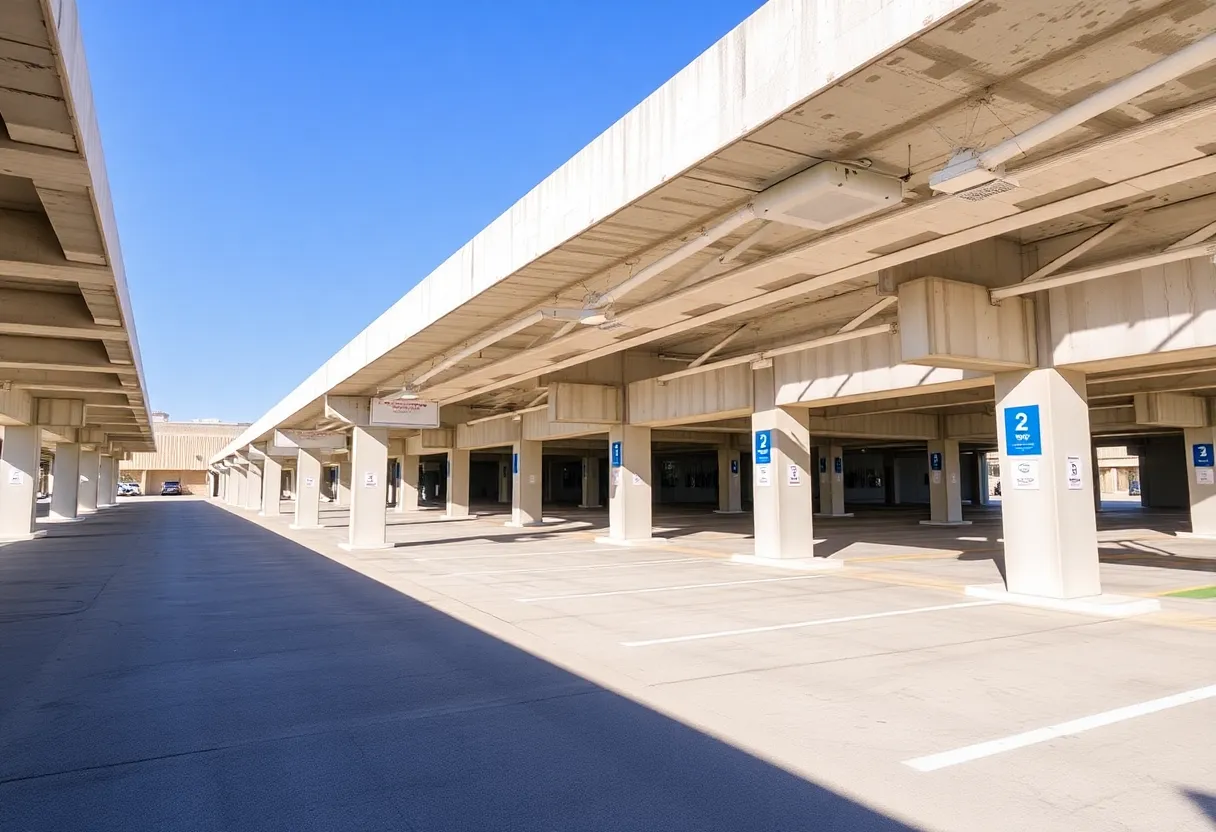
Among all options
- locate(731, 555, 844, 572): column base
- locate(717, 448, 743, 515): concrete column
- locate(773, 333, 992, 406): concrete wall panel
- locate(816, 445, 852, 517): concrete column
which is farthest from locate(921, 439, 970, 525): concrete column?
locate(773, 333, 992, 406): concrete wall panel

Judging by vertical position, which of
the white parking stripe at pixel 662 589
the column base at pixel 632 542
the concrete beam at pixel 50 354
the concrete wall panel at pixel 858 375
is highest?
the concrete beam at pixel 50 354

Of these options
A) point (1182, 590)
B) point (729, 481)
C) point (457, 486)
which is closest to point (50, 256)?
point (1182, 590)

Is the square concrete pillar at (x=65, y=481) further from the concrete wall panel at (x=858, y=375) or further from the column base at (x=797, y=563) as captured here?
the concrete wall panel at (x=858, y=375)

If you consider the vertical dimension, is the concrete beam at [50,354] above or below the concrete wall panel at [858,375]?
above

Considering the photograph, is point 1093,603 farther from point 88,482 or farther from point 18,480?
point 88,482

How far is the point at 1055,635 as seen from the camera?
8969 millimetres

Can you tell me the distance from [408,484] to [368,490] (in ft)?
79.2

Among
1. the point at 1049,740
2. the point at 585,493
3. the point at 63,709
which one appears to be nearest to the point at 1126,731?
the point at 1049,740

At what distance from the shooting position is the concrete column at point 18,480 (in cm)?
2616

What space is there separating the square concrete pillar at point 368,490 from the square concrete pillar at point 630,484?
643cm

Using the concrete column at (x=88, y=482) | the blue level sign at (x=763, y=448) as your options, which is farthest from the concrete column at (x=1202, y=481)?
the concrete column at (x=88, y=482)

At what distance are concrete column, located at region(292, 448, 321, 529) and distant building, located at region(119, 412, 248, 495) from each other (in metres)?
66.5

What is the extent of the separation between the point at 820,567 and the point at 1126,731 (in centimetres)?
1030

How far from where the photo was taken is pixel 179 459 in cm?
9081
